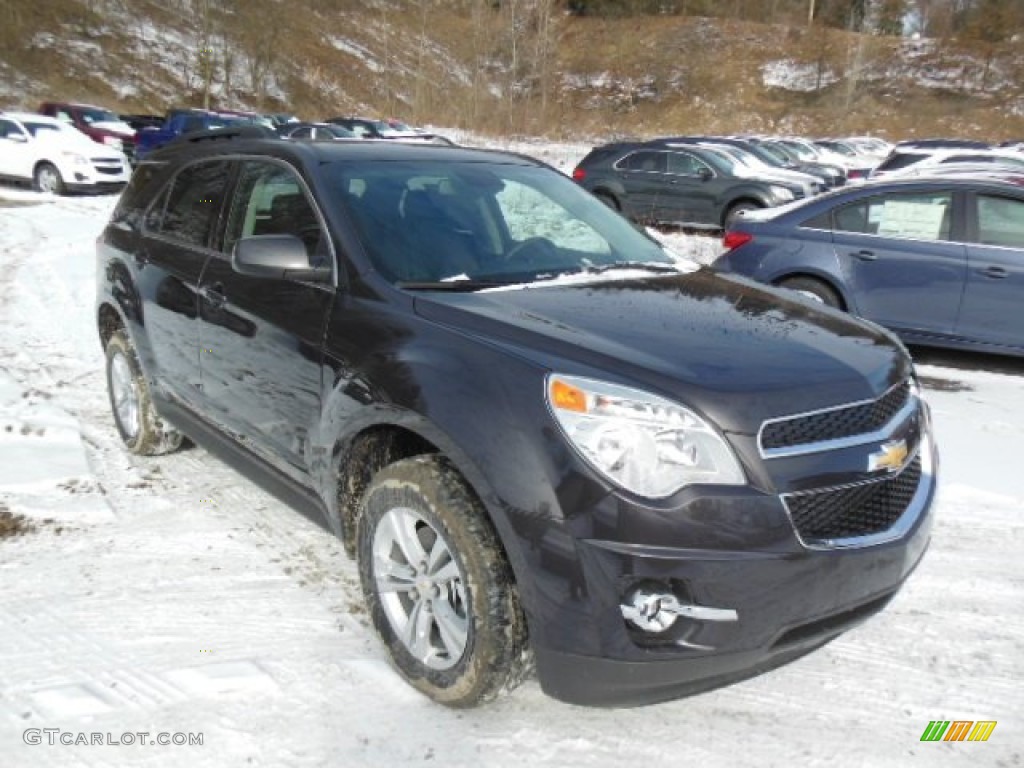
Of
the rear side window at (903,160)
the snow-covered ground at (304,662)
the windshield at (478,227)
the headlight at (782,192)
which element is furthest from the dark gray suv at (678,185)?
the windshield at (478,227)

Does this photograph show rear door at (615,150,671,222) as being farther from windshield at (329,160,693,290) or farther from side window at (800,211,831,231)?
windshield at (329,160,693,290)

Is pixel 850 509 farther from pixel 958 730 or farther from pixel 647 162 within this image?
pixel 647 162

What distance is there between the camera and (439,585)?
2.72m

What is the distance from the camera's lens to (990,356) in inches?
299

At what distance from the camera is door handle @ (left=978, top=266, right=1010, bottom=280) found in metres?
6.73

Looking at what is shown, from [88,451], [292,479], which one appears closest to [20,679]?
[292,479]

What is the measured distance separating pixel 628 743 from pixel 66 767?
1606 millimetres

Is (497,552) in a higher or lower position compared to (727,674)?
higher

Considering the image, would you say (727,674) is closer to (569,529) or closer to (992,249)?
(569,529)

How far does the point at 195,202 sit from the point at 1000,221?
598 centimetres

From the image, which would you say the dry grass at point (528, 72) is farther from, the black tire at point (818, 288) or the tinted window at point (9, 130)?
the black tire at point (818, 288)

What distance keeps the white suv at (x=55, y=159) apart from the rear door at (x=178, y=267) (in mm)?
15753

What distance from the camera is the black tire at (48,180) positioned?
1836cm

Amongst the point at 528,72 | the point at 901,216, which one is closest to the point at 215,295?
the point at 901,216
